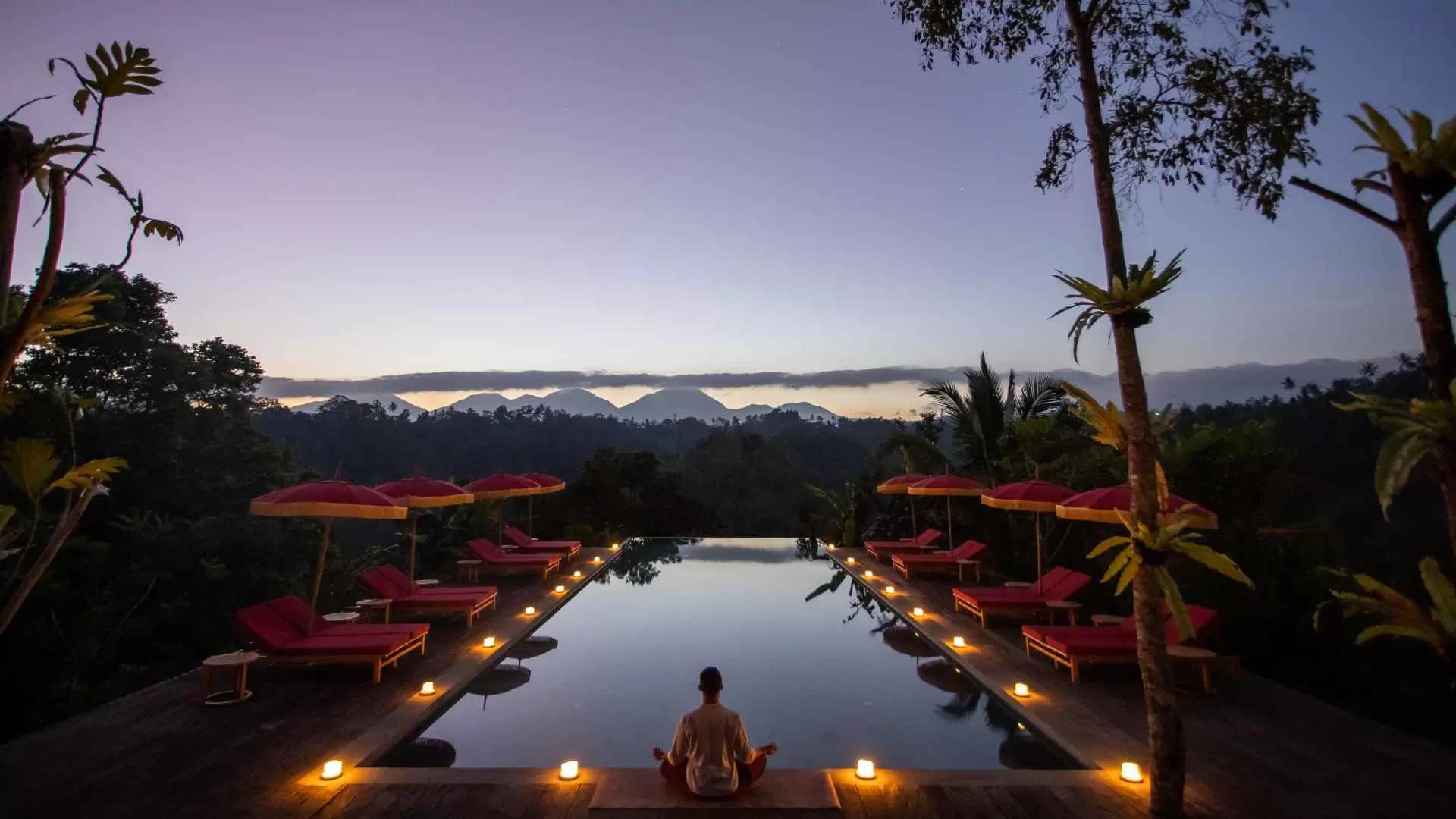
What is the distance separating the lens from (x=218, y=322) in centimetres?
1867

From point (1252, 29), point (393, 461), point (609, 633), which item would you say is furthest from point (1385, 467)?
point (393, 461)

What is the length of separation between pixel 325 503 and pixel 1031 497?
837 cm

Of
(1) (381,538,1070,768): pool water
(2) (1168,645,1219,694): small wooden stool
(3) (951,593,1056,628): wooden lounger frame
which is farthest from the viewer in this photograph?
(3) (951,593,1056,628): wooden lounger frame

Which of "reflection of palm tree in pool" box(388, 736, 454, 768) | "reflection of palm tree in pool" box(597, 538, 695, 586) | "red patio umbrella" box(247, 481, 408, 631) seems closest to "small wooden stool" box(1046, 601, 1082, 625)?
"reflection of palm tree in pool" box(388, 736, 454, 768)

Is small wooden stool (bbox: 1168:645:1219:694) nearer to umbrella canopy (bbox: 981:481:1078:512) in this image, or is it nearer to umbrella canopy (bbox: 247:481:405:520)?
umbrella canopy (bbox: 981:481:1078:512)

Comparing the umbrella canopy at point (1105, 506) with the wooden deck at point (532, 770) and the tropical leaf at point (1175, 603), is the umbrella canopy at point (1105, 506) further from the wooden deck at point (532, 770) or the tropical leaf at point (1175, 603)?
the tropical leaf at point (1175, 603)

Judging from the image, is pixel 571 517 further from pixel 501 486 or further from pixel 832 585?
pixel 832 585

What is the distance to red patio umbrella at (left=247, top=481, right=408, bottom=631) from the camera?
654 cm

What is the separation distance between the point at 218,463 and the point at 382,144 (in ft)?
28.5

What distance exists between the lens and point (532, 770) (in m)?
4.66

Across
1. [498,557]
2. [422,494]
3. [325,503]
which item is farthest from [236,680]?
[498,557]

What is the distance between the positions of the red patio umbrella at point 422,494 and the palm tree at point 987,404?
1074 centimetres

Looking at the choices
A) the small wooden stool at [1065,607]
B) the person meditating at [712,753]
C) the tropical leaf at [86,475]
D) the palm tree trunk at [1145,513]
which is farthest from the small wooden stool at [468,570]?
the palm tree trunk at [1145,513]

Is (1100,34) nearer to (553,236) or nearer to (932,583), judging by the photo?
(932,583)
